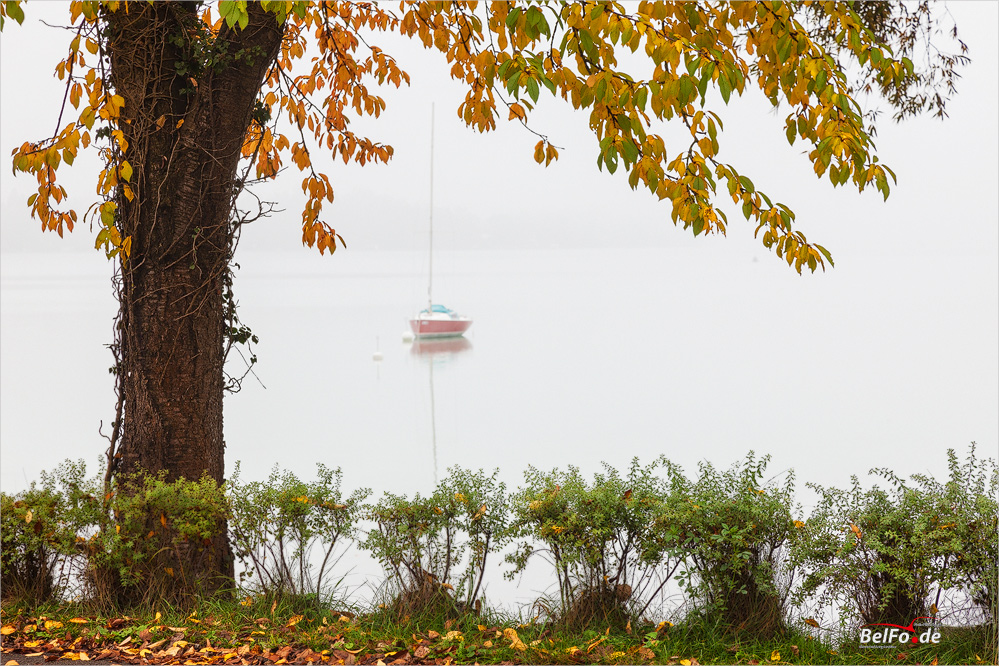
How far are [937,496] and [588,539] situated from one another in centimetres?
119

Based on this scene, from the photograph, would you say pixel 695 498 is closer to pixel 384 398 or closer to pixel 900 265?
pixel 384 398

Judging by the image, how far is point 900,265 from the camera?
51.6 m

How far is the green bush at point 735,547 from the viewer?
256cm

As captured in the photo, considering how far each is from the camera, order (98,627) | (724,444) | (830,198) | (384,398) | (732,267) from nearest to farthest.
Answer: (98,627), (724,444), (384,398), (830,198), (732,267)

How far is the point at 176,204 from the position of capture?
3.06 metres

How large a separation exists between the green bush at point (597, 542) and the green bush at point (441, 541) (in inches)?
4.7

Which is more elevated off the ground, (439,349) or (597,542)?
(439,349)

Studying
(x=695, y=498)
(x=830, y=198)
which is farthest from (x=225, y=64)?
(x=830, y=198)

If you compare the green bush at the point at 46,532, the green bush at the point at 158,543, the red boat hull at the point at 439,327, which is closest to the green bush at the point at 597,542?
the green bush at the point at 158,543

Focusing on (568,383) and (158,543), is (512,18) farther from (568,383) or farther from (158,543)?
(568,383)

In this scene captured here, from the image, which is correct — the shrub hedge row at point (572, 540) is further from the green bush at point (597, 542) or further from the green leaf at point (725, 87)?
the green leaf at point (725, 87)

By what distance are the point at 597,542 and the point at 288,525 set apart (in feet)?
3.85

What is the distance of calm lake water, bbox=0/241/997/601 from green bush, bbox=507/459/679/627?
948 millimetres

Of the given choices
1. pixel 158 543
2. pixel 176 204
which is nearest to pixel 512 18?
pixel 176 204
